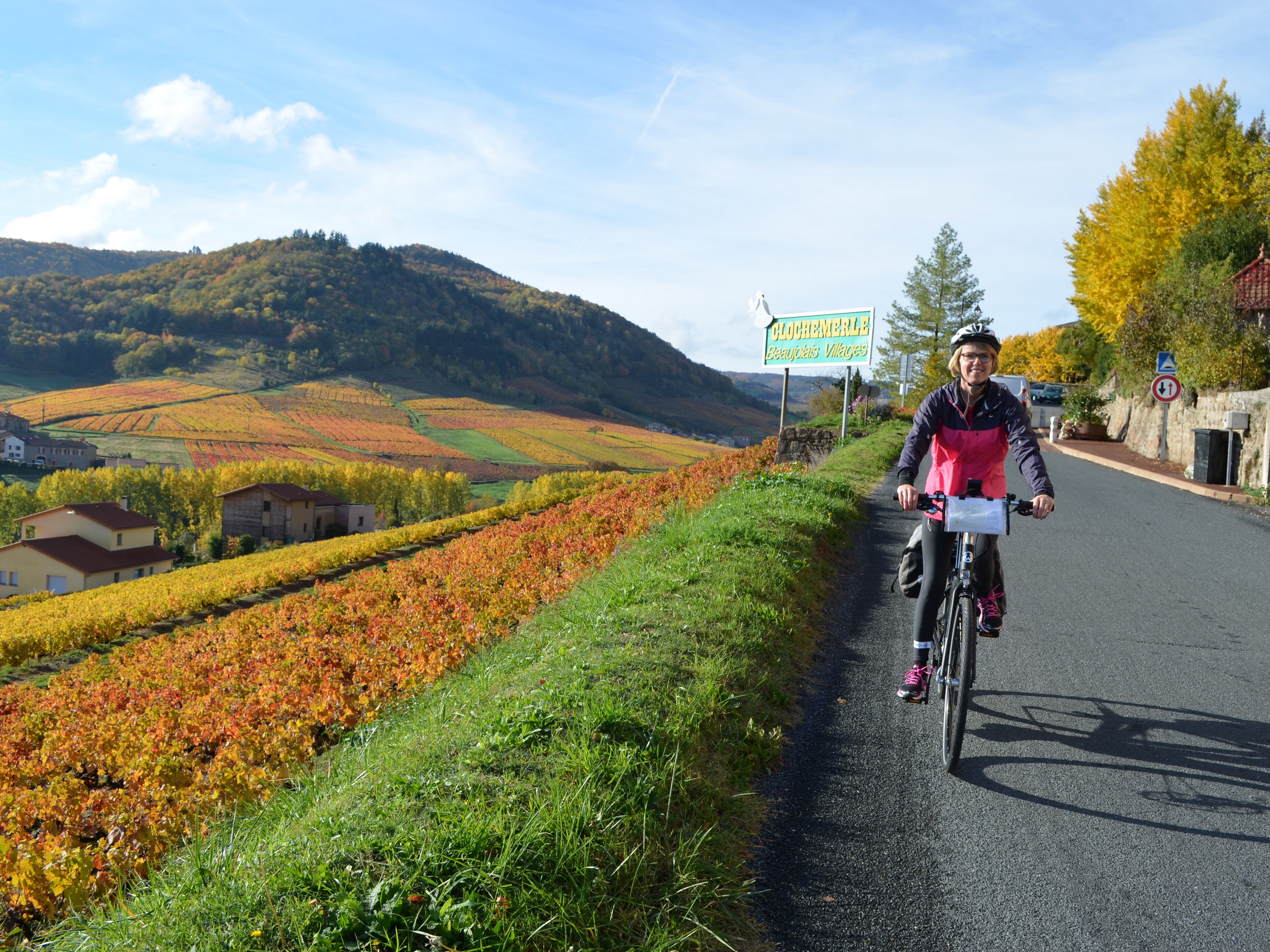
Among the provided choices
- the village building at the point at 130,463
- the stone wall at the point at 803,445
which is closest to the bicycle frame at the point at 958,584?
the stone wall at the point at 803,445

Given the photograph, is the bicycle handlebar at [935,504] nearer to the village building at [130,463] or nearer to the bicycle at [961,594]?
the bicycle at [961,594]

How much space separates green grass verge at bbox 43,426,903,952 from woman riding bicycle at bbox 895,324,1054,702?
112cm

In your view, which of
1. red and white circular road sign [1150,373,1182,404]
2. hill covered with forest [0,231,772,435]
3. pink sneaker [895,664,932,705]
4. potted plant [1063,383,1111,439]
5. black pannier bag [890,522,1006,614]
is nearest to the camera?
pink sneaker [895,664,932,705]

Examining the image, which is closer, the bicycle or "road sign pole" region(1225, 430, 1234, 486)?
the bicycle

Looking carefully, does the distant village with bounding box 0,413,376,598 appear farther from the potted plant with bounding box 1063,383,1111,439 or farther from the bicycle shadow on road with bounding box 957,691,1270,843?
the bicycle shadow on road with bounding box 957,691,1270,843

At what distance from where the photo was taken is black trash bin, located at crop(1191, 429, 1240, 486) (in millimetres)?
15422

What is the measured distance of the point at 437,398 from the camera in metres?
156

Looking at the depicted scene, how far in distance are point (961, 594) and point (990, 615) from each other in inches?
11.7

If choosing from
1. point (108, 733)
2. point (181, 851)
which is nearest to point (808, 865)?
point (181, 851)

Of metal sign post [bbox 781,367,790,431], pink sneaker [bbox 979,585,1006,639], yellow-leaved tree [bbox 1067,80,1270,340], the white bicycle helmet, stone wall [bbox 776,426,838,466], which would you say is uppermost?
yellow-leaved tree [bbox 1067,80,1270,340]

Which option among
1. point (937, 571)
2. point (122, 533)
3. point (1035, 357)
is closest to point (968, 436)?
point (937, 571)

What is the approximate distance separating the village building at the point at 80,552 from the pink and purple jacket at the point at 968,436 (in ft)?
165

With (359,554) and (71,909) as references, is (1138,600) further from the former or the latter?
(359,554)

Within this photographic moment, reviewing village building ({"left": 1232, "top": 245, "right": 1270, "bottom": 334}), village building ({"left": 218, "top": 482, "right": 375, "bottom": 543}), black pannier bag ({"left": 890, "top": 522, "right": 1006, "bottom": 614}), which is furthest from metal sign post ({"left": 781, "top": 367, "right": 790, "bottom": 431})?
village building ({"left": 218, "top": 482, "right": 375, "bottom": 543})
